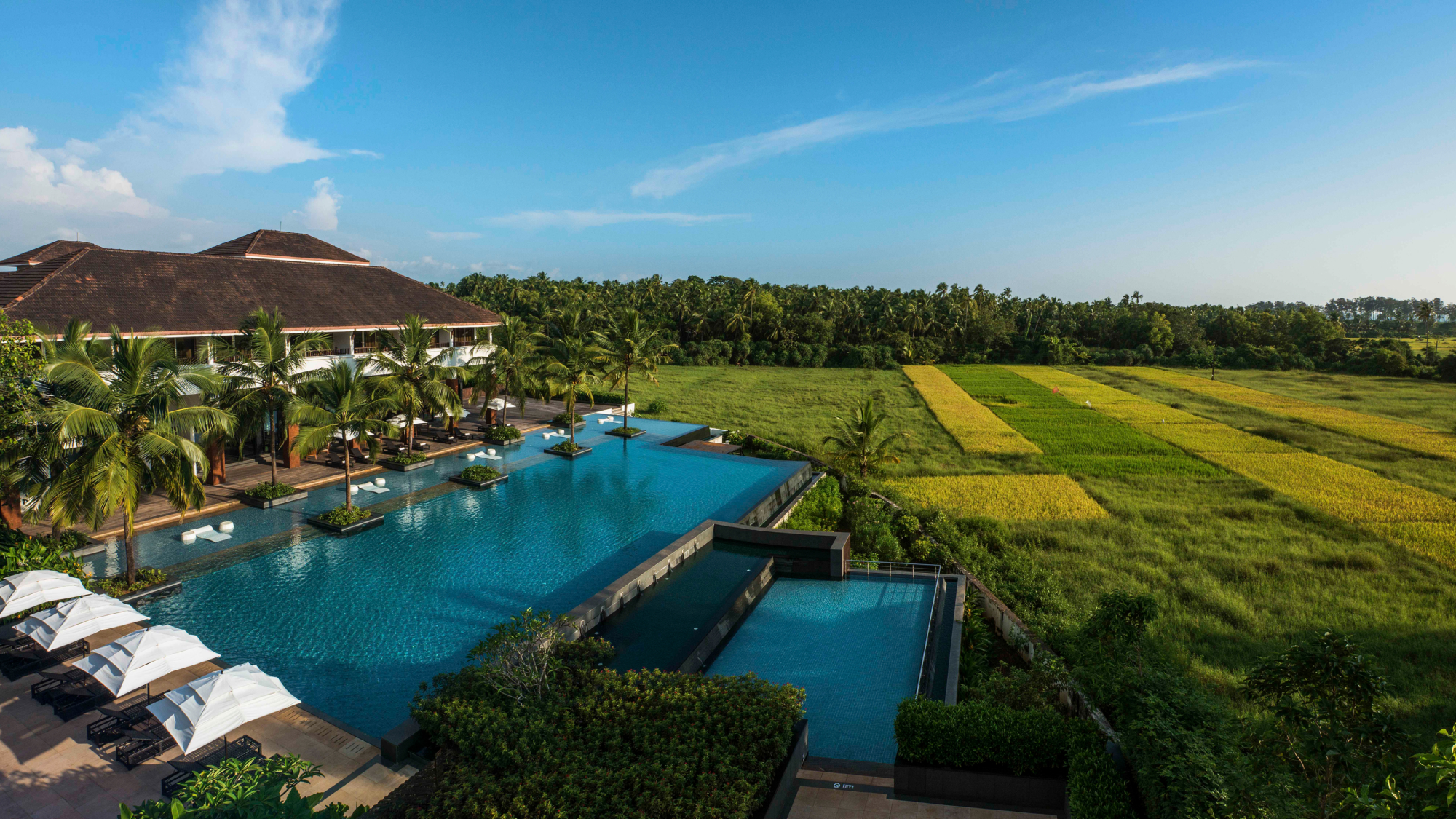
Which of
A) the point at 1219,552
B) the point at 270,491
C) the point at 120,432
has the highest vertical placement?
the point at 120,432

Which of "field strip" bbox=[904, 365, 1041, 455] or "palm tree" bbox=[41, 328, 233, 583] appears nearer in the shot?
"palm tree" bbox=[41, 328, 233, 583]

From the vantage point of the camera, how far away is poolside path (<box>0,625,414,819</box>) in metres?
7.65

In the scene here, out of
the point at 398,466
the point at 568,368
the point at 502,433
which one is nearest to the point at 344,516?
the point at 398,466

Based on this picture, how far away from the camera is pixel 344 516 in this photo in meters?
16.9

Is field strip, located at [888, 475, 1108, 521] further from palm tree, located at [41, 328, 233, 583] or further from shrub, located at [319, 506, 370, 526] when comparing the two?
palm tree, located at [41, 328, 233, 583]

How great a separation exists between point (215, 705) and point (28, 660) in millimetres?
4827

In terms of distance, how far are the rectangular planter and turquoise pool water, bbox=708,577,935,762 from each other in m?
1.09

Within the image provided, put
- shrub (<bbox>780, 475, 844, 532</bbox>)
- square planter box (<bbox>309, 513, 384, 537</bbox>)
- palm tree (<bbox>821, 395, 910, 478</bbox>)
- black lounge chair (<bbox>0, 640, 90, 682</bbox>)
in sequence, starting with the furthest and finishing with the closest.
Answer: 1. palm tree (<bbox>821, 395, 910, 478</bbox>)
2. shrub (<bbox>780, 475, 844, 532</bbox>)
3. square planter box (<bbox>309, 513, 384, 537</bbox>)
4. black lounge chair (<bbox>0, 640, 90, 682</bbox>)

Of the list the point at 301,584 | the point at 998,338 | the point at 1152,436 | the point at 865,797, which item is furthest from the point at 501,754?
the point at 998,338

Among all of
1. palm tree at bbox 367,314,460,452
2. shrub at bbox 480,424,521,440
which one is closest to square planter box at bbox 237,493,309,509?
palm tree at bbox 367,314,460,452

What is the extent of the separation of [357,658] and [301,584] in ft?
11.9

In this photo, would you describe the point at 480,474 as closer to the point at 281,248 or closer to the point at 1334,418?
the point at 281,248

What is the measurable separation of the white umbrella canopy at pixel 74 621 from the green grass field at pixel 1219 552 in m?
16.5

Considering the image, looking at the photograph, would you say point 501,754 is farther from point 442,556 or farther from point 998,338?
point 998,338
